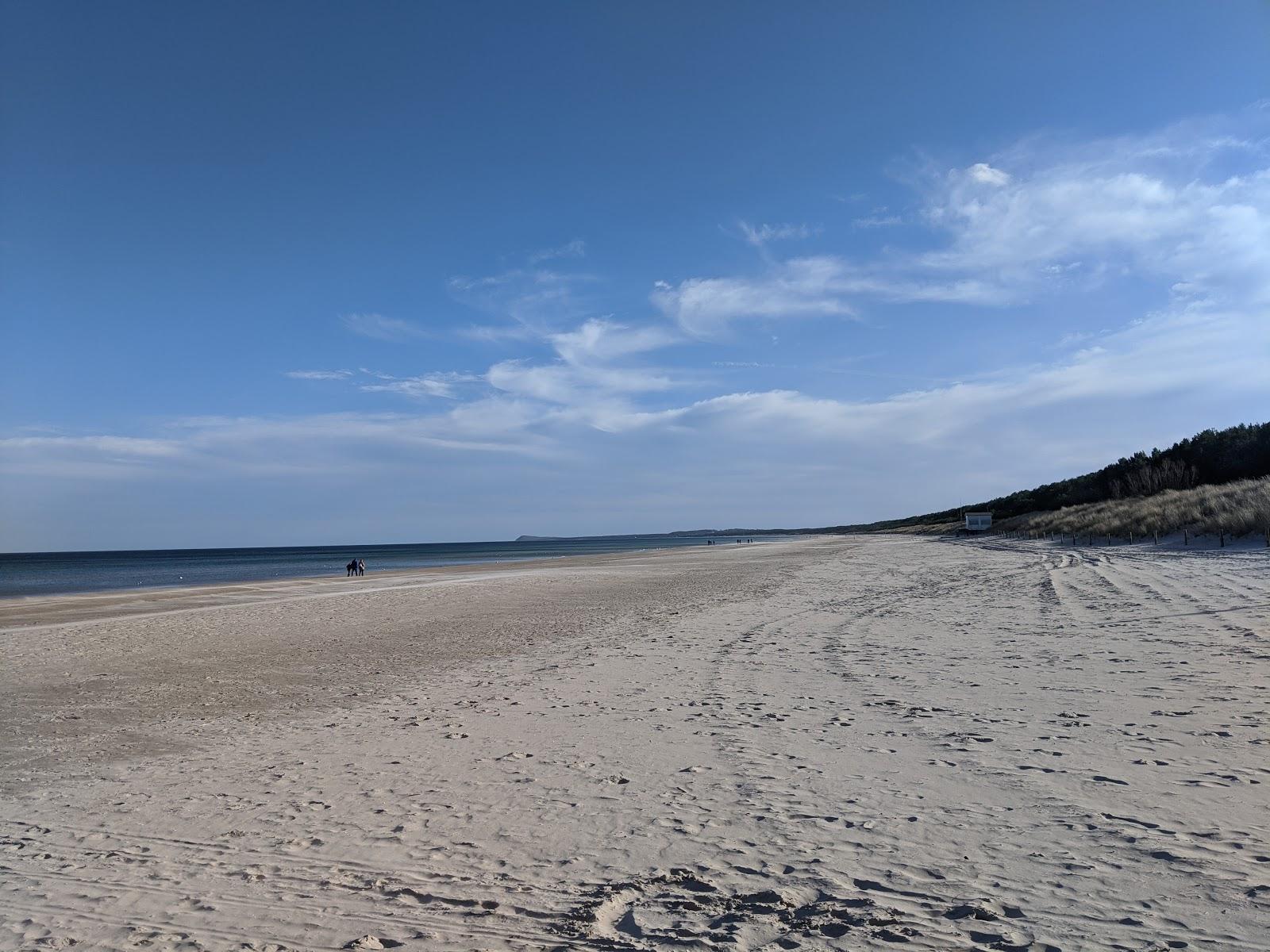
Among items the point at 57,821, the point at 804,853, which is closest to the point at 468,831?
the point at 804,853

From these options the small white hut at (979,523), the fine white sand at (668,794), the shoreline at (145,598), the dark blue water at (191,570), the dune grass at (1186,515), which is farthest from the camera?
the small white hut at (979,523)

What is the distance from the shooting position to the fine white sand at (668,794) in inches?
149

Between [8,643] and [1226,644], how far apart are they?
2100 cm

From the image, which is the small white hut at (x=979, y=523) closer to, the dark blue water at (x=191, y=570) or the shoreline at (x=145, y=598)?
the dark blue water at (x=191, y=570)

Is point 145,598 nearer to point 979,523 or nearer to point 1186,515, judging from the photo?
point 1186,515

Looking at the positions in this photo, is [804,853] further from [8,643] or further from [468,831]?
[8,643]

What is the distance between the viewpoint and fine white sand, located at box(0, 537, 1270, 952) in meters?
3.79

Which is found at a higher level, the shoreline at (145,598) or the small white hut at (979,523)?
the small white hut at (979,523)

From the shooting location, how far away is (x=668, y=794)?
5480 millimetres

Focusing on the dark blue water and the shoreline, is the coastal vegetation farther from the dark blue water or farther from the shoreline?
the dark blue water

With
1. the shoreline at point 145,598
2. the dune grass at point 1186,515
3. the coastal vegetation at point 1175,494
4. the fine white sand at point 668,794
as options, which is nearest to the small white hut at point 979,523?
the coastal vegetation at point 1175,494

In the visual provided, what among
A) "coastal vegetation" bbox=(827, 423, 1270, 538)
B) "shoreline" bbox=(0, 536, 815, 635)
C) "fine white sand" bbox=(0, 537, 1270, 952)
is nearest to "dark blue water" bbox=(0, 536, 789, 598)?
"shoreline" bbox=(0, 536, 815, 635)

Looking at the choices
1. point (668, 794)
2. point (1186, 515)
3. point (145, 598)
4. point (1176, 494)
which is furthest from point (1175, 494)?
point (145, 598)

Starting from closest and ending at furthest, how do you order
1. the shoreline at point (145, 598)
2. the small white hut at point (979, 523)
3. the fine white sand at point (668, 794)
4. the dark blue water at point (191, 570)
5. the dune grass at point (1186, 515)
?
the fine white sand at point (668, 794)
the shoreline at point (145, 598)
the dune grass at point (1186, 515)
the dark blue water at point (191, 570)
the small white hut at point (979, 523)
